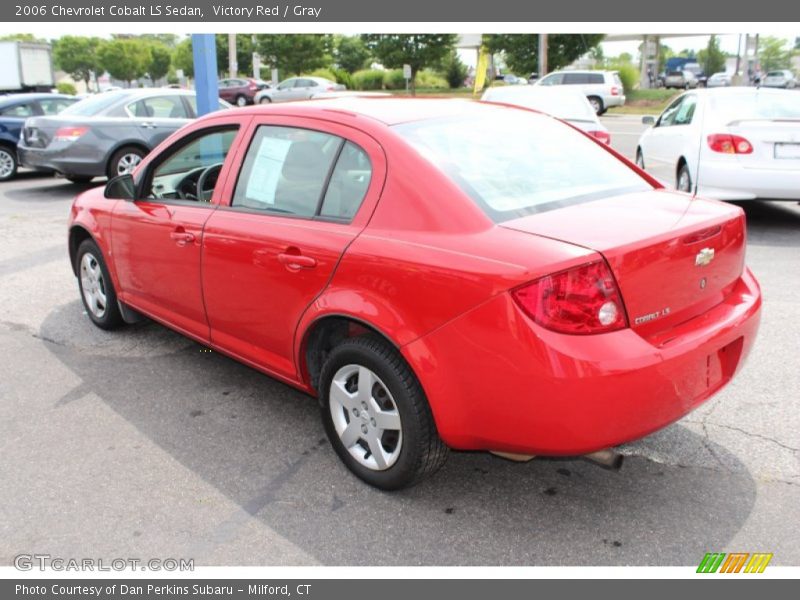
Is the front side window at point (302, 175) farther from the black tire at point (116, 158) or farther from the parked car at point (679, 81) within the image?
the parked car at point (679, 81)

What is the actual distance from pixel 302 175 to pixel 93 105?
32.0 feet

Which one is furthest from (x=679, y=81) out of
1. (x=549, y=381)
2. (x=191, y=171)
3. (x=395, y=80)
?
(x=549, y=381)

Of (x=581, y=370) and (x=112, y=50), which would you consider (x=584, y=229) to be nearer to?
(x=581, y=370)

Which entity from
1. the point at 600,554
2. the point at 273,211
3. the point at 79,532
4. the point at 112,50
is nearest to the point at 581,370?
the point at 600,554

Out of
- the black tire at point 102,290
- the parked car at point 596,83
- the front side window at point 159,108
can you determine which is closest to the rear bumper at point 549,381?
the black tire at point 102,290

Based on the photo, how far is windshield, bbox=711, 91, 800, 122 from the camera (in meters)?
8.38

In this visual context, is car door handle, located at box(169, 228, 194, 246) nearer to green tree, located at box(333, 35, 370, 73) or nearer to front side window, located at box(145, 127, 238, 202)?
front side window, located at box(145, 127, 238, 202)

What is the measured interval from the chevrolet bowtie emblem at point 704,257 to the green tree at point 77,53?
109264mm

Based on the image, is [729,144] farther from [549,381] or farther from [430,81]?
[430,81]

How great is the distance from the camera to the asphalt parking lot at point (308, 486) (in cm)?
288

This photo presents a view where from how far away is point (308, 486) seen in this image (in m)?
3.32

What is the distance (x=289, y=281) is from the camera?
3430mm

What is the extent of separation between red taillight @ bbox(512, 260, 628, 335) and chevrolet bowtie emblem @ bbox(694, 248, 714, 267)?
1.83 feet
